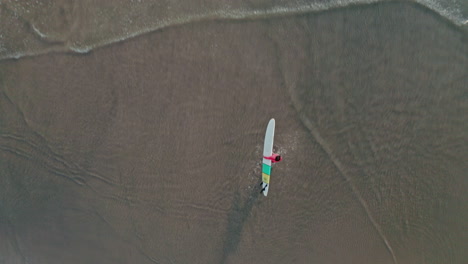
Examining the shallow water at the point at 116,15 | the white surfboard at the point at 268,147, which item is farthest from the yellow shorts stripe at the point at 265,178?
the shallow water at the point at 116,15

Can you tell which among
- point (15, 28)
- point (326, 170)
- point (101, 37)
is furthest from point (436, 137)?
point (15, 28)

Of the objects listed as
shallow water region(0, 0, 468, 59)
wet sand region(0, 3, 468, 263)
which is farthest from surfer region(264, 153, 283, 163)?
shallow water region(0, 0, 468, 59)

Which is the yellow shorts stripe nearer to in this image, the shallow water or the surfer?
the surfer

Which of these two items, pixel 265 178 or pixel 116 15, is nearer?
pixel 116 15

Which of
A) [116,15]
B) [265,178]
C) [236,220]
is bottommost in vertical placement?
[236,220]

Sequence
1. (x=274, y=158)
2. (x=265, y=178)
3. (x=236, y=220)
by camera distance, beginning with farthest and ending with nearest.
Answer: (x=236, y=220), (x=265, y=178), (x=274, y=158)

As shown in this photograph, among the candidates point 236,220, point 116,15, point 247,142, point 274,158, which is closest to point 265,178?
point 274,158

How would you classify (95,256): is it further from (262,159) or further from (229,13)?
(229,13)

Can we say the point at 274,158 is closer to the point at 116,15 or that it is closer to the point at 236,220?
the point at 236,220
